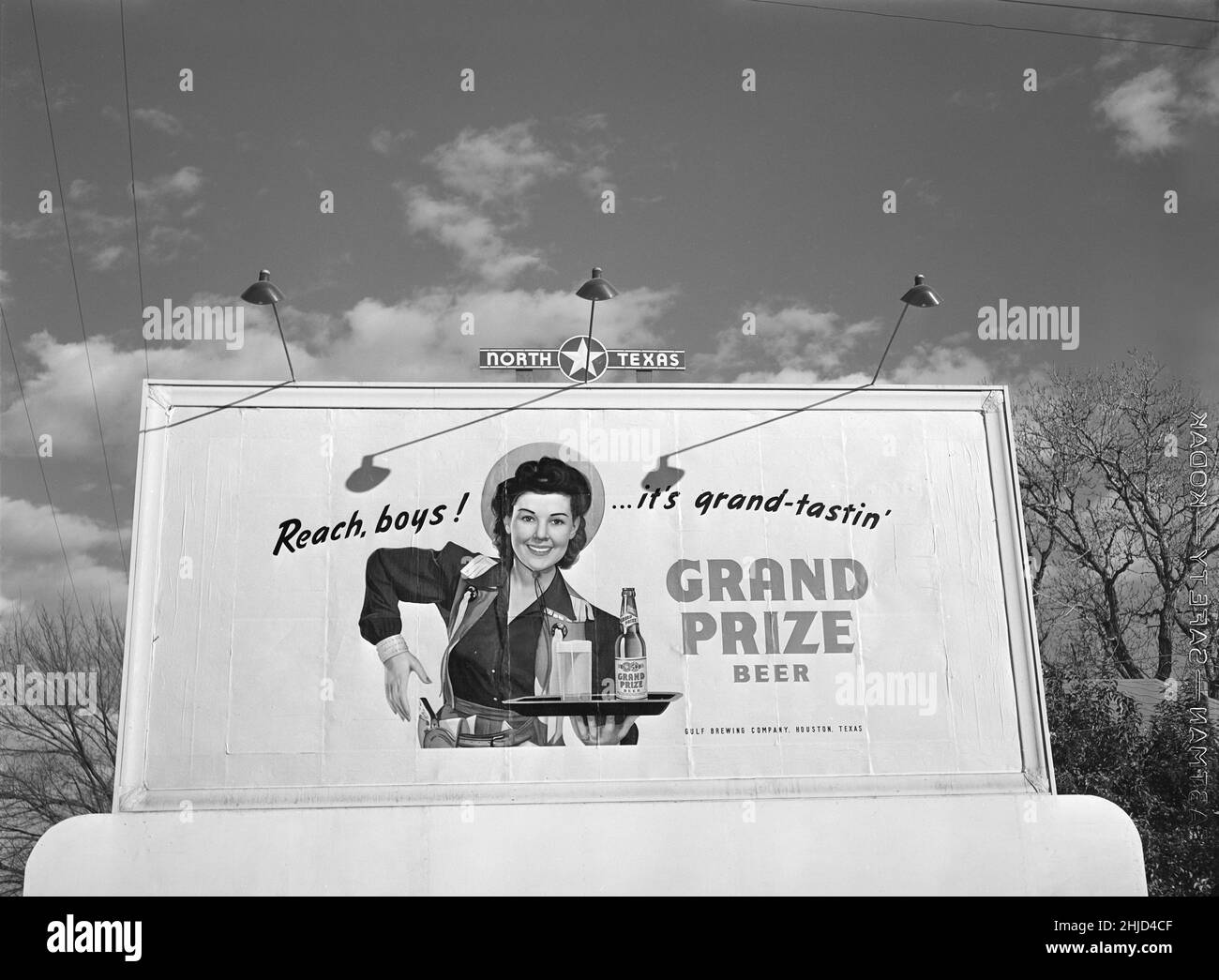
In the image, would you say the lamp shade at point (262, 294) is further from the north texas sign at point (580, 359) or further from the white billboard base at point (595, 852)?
the white billboard base at point (595, 852)

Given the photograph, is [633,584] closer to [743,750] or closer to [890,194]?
[743,750]

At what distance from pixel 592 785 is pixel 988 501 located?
5884 millimetres

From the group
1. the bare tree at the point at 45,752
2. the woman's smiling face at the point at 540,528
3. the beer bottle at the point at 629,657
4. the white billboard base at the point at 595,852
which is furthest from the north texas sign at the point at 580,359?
the bare tree at the point at 45,752

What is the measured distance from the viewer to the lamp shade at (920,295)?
11.5 meters

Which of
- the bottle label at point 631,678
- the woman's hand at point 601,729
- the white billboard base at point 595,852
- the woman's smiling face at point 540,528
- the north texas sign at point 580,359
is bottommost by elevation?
Answer: the white billboard base at point 595,852

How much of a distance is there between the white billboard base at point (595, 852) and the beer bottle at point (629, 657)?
124 cm

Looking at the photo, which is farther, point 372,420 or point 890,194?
point 890,194

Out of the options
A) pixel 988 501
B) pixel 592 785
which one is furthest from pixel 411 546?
pixel 988 501

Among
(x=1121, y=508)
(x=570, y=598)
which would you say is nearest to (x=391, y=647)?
(x=570, y=598)

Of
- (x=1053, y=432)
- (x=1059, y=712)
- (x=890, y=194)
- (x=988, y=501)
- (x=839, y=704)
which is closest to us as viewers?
(x=839, y=704)

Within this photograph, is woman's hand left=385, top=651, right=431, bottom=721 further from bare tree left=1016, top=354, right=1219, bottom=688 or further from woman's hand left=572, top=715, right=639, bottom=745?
bare tree left=1016, top=354, right=1219, bottom=688

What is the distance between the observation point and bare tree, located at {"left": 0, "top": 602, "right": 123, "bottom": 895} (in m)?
27.3

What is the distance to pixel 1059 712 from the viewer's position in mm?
23000

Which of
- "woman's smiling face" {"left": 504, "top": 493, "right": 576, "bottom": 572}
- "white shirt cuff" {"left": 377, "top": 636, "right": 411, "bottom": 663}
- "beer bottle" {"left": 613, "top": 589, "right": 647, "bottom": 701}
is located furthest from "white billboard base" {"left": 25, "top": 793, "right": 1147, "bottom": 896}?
"woman's smiling face" {"left": 504, "top": 493, "right": 576, "bottom": 572}
